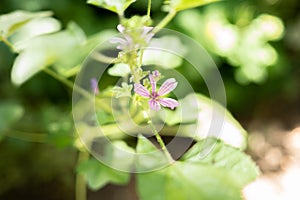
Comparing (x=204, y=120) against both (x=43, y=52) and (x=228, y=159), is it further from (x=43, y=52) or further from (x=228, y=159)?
(x=43, y=52)

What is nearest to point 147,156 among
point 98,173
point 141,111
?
point 141,111

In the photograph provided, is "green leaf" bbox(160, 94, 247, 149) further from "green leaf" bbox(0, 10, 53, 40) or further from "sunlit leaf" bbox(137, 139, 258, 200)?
"green leaf" bbox(0, 10, 53, 40)

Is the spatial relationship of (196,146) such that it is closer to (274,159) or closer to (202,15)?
(202,15)

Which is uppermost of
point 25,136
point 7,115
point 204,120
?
point 204,120

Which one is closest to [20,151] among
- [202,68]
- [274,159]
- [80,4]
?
[80,4]

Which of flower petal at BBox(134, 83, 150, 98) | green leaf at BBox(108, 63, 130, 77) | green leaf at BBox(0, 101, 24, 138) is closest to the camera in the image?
flower petal at BBox(134, 83, 150, 98)

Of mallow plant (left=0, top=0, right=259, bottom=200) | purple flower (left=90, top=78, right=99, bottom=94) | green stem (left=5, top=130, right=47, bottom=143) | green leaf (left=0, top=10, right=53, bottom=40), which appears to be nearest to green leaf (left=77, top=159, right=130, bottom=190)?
mallow plant (left=0, top=0, right=259, bottom=200)

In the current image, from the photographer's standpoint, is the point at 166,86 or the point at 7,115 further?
the point at 7,115
